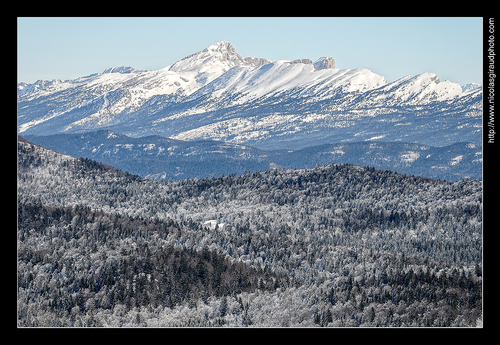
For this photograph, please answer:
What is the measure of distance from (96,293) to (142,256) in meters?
26.8

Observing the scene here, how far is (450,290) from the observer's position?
161 metres
